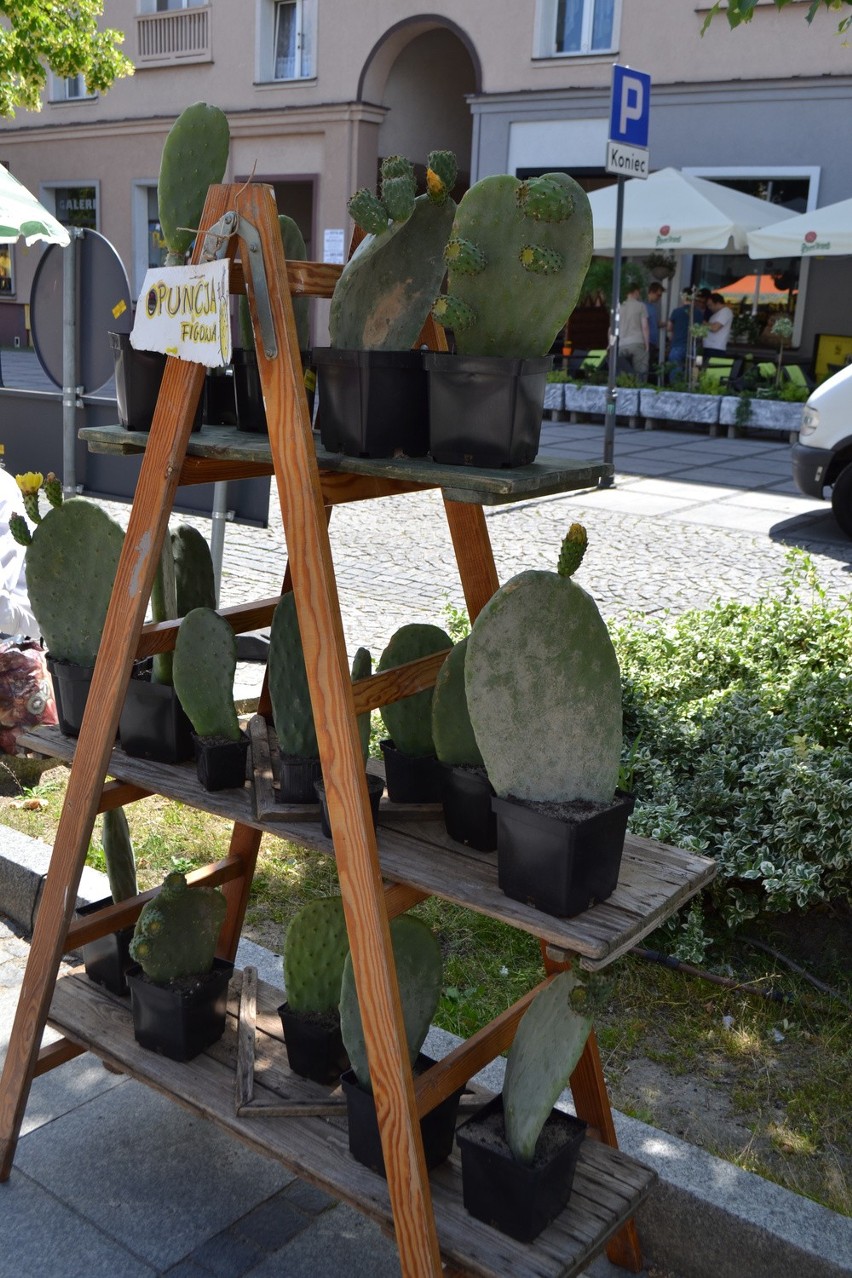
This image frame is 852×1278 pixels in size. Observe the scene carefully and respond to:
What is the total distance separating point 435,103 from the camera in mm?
20844

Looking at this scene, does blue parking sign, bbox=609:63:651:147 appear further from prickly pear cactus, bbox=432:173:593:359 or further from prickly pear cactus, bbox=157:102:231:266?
prickly pear cactus, bbox=432:173:593:359

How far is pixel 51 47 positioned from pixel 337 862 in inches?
528

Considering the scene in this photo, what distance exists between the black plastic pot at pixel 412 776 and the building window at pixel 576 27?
1687 centimetres

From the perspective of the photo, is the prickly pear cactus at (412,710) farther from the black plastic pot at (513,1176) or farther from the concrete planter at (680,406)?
the concrete planter at (680,406)

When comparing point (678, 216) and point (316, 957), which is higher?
point (678, 216)

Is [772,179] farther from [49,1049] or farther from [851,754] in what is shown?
[49,1049]

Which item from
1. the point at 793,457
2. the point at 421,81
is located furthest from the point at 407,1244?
the point at 421,81

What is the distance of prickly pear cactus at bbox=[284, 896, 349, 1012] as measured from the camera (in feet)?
7.66

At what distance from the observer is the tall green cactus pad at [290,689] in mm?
2172

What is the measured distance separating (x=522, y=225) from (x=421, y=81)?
2055 centimetres

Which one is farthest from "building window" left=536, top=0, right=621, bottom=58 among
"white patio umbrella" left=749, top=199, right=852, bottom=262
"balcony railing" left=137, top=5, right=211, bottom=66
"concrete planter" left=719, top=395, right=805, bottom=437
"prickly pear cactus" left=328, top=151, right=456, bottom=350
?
"prickly pear cactus" left=328, top=151, right=456, bottom=350

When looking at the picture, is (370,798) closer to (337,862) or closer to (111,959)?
(337,862)

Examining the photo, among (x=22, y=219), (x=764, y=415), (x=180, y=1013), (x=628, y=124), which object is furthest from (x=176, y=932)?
(x=764, y=415)

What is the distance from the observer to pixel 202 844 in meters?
3.82
